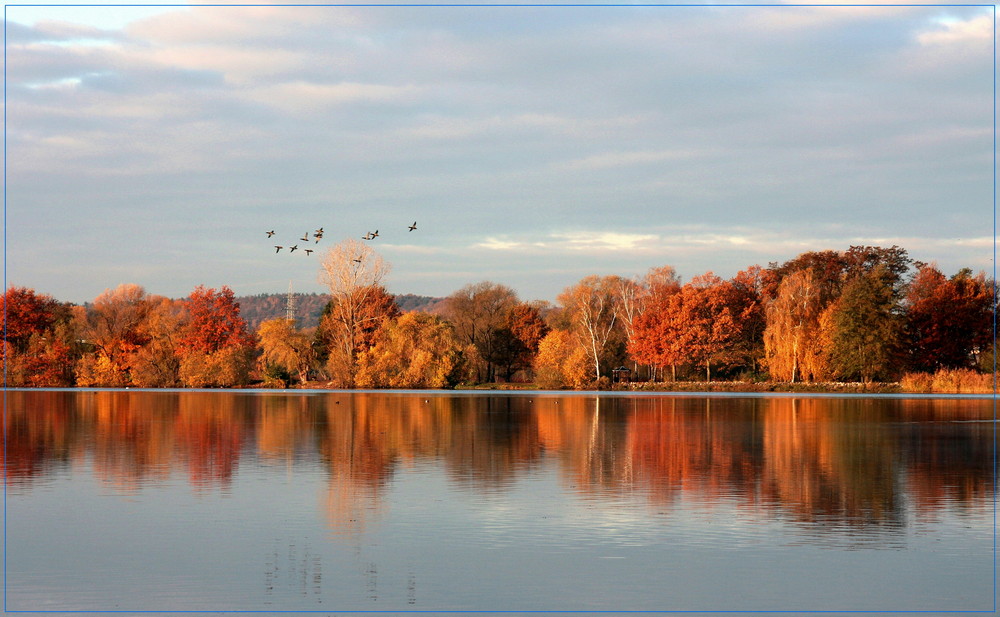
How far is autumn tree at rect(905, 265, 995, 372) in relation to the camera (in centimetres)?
7106

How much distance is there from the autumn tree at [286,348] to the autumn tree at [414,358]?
20.7 feet

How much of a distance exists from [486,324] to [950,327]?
37.7 metres

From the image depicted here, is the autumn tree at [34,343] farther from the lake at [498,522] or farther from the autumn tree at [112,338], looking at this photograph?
the lake at [498,522]

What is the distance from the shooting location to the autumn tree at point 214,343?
8100cm

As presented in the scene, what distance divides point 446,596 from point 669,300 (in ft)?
216

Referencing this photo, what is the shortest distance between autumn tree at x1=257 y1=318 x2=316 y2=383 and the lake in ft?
160

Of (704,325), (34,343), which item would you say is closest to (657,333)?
(704,325)

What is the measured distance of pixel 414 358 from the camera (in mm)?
74062

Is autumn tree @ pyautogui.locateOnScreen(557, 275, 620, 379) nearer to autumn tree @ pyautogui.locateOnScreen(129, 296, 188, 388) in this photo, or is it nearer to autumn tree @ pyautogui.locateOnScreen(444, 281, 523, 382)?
autumn tree @ pyautogui.locateOnScreen(444, 281, 523, 382)

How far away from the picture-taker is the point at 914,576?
36.9 feet

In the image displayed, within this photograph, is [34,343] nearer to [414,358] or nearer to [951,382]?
[414,358]

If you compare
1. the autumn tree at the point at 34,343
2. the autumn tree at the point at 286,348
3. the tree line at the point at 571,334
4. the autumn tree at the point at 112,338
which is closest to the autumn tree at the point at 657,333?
the tree line at the point at 571,334

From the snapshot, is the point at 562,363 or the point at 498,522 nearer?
the point at 498,522

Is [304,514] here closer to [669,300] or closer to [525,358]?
[669,300]
